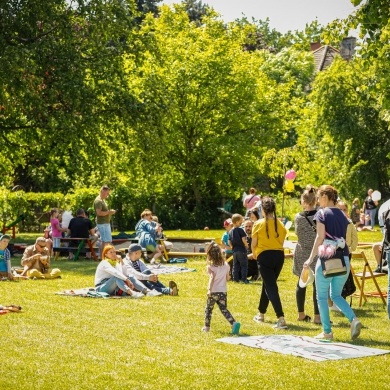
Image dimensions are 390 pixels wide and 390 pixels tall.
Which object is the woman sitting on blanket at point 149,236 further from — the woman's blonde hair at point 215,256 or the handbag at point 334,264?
the handbag at point 334,264

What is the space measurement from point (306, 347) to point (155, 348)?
1824 millimetres

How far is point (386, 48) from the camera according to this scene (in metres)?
20.5

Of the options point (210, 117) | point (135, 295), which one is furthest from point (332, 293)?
point (210, 117)

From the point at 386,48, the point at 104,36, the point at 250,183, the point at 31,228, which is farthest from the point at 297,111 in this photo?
the point at 386,48

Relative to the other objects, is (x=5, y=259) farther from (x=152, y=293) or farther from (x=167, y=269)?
(x=167, y=269)

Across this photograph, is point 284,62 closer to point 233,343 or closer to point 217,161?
point 217,161

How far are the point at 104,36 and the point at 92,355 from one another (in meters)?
22.3

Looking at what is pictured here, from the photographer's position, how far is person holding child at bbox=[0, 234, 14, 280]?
19747 mm

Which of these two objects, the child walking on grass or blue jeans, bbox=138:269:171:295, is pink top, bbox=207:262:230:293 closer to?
the child walking on grass

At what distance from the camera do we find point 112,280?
57.5 feet

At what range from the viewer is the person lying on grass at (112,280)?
1740 cm

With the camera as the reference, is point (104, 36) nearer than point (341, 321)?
No

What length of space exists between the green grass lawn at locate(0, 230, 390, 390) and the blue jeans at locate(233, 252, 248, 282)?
250 cm

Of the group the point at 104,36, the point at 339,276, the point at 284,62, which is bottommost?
the point at 339,276
